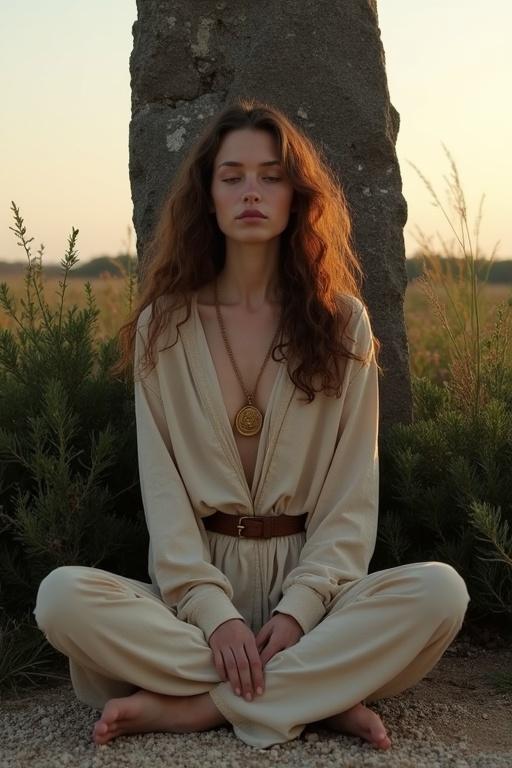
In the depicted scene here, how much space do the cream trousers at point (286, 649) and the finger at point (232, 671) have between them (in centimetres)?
3

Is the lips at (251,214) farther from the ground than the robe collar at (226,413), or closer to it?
farther from the ground

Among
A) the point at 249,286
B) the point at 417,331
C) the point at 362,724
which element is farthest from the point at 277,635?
the point at 417,331

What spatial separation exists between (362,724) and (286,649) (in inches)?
11.8

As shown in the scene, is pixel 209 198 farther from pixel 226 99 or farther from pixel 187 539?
pixel 187 539

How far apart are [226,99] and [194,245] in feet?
3.52

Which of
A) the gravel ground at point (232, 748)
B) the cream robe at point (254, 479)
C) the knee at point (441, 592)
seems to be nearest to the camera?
the gravel ground at point (232, 748)

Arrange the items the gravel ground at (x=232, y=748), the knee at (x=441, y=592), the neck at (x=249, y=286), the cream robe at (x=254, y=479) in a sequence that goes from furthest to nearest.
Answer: the neck at (x=249, y=286) → the cream robe at (x=254, y=479) → the knee at (x=441, y=592) → the gravel ground at (x=232, y=748)

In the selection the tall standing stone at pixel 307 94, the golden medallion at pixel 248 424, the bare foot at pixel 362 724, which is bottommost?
the bare foot at pixel 362 724

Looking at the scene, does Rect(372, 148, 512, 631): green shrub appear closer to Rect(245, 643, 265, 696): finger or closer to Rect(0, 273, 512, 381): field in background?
Rect(245, 643, 265, 696): finger

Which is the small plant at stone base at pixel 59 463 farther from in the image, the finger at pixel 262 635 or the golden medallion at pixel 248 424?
the finger at pixel 262 635

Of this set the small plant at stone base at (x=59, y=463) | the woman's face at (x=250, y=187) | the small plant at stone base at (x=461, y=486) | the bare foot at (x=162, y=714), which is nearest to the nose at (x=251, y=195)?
the woman's face at (x=250, y=187)

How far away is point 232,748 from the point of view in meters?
3.14

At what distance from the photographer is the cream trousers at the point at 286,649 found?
10.5ft

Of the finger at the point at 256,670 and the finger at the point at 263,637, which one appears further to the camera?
the finger at the point at 263,637
